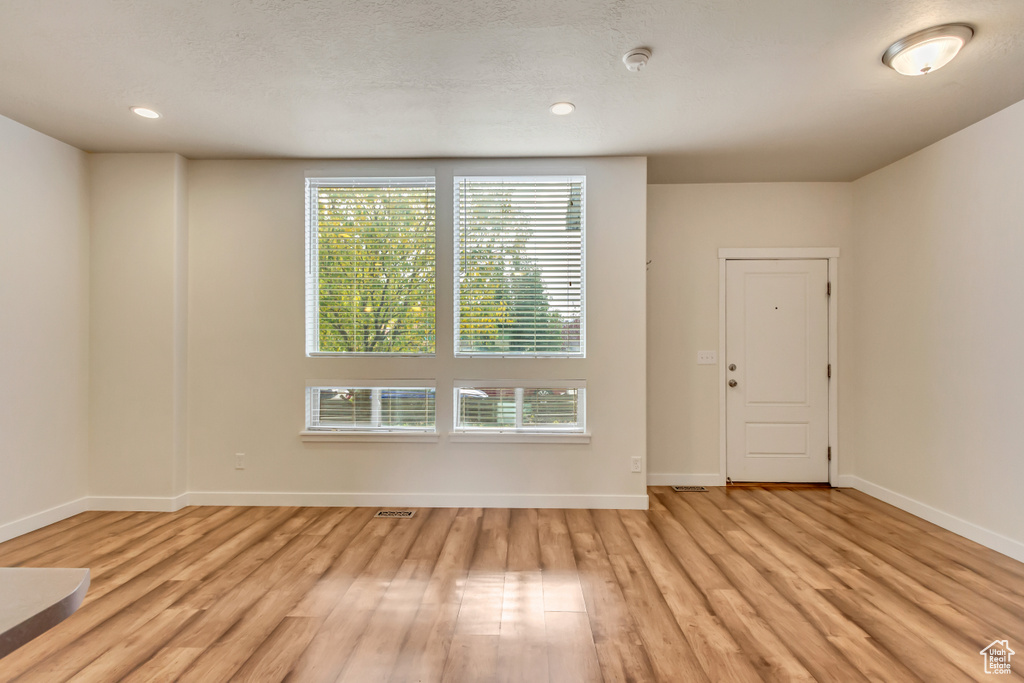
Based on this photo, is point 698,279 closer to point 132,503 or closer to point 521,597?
point 521,597

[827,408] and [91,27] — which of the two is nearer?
[91,27]

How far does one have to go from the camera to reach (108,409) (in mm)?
3838

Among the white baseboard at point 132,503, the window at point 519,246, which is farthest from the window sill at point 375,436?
the white baseboard at point 132,503

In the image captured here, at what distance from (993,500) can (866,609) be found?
1.59 meters

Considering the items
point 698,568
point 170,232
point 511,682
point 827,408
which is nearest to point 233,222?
point 170,232

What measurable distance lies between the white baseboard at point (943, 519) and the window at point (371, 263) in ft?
13.0

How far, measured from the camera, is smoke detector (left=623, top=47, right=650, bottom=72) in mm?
2410

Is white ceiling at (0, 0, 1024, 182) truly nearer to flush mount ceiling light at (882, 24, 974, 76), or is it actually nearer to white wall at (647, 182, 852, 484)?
flush mount ceiling light at (882, 24, 974, 76)

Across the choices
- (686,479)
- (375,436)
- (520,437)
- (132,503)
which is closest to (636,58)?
(520,437)

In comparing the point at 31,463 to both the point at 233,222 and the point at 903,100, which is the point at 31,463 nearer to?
the point at 233,222

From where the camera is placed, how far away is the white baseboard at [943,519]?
9.98 ft

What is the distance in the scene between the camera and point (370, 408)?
4074 mm

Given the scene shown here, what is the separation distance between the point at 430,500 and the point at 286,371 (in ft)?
5.19

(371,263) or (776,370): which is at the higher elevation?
(371,263)
